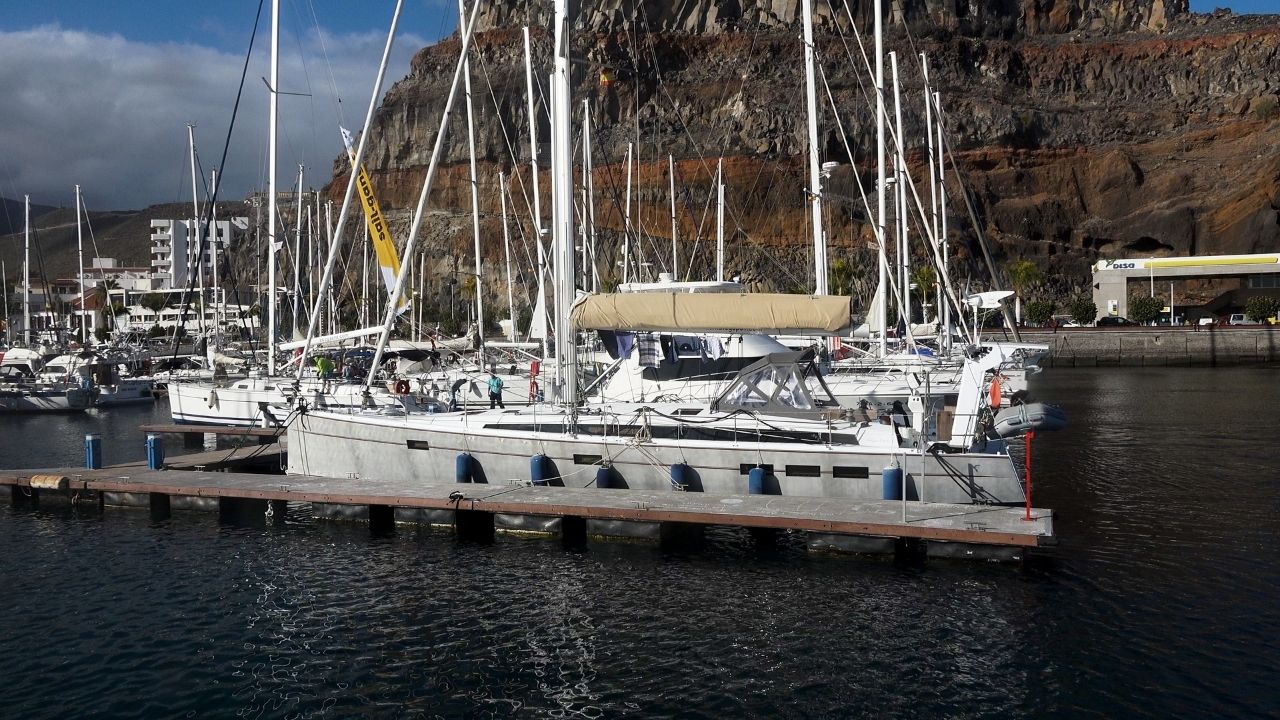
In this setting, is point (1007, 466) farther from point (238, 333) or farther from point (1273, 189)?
point (1273, 189)

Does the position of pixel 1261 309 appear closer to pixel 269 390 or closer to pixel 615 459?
pixel 269 390

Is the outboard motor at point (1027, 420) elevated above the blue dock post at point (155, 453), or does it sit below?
above

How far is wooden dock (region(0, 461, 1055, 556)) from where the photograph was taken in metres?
17.7

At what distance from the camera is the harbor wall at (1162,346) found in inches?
2928

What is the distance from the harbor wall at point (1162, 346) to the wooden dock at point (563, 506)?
63.4 m

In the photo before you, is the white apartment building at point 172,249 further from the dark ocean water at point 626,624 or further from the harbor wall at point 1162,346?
the dark ocean water at point 626,624

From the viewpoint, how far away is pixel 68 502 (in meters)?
24.7

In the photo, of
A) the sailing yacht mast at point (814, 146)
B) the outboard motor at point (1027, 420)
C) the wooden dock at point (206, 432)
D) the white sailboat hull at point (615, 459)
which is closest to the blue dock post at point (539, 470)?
the white sailboat hull at point (615, 459)

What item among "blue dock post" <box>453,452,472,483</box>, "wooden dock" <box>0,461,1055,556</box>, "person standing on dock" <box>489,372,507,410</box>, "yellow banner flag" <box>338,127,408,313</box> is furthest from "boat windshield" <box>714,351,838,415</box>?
"yellow banner flag" <box>338,127,408,313</box>

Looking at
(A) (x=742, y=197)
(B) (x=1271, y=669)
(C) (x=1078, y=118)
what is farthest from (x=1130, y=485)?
(C) (x=1078, y=118)

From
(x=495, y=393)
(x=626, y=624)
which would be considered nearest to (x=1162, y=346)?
(x=495, y=393)

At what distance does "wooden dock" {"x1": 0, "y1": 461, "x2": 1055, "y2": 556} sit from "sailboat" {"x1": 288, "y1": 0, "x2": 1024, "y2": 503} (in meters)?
0.73

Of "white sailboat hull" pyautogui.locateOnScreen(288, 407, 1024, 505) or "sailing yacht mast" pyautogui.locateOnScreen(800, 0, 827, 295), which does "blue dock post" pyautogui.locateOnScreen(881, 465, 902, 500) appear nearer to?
"white sailboat hull" pyautogui.locateOnScreen(288, 407, 1024, 505)

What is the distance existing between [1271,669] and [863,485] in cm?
773
